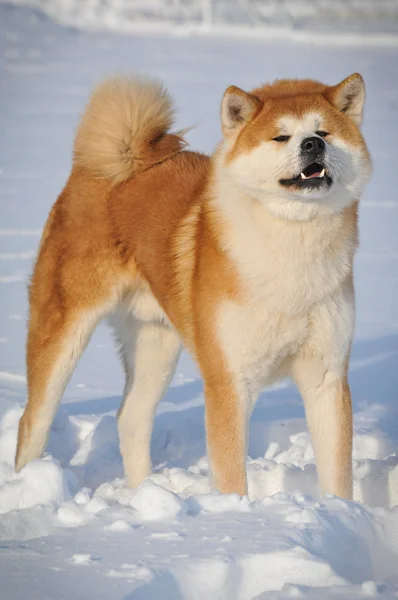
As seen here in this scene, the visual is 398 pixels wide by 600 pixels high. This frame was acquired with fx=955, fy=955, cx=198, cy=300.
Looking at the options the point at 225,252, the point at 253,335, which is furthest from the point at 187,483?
the point at 225,252

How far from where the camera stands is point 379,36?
17297mm

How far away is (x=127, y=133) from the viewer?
4.71m

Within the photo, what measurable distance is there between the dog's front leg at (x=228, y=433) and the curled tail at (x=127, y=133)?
1356 millimetres

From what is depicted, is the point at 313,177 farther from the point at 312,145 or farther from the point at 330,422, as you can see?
the point at 330,422

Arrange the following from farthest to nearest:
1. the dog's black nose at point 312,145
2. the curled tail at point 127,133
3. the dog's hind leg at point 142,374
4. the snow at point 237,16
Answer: the snow at point 237,16
the dog's hind leg at point 142,374
the curled tail at point 127,133
the dog's black nose at point 312,145

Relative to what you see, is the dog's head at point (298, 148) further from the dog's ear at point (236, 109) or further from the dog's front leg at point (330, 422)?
the dog's front leg at point (330, 422)

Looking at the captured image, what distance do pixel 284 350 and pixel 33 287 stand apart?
1488mm

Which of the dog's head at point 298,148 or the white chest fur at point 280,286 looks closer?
the dog's head at point 298,148

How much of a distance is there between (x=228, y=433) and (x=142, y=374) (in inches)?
50.2

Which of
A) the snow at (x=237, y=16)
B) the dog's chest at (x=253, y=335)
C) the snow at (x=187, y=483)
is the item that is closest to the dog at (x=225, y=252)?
the dog's chest at (x=253, y=335)

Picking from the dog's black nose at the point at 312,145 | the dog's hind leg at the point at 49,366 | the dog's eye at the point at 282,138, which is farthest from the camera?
the dog's hind leg at the point at 49,366

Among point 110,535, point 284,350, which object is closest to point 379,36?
point 284,350

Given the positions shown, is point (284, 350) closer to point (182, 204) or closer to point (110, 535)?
point (182, 204)

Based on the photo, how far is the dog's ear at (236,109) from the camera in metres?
3.80
